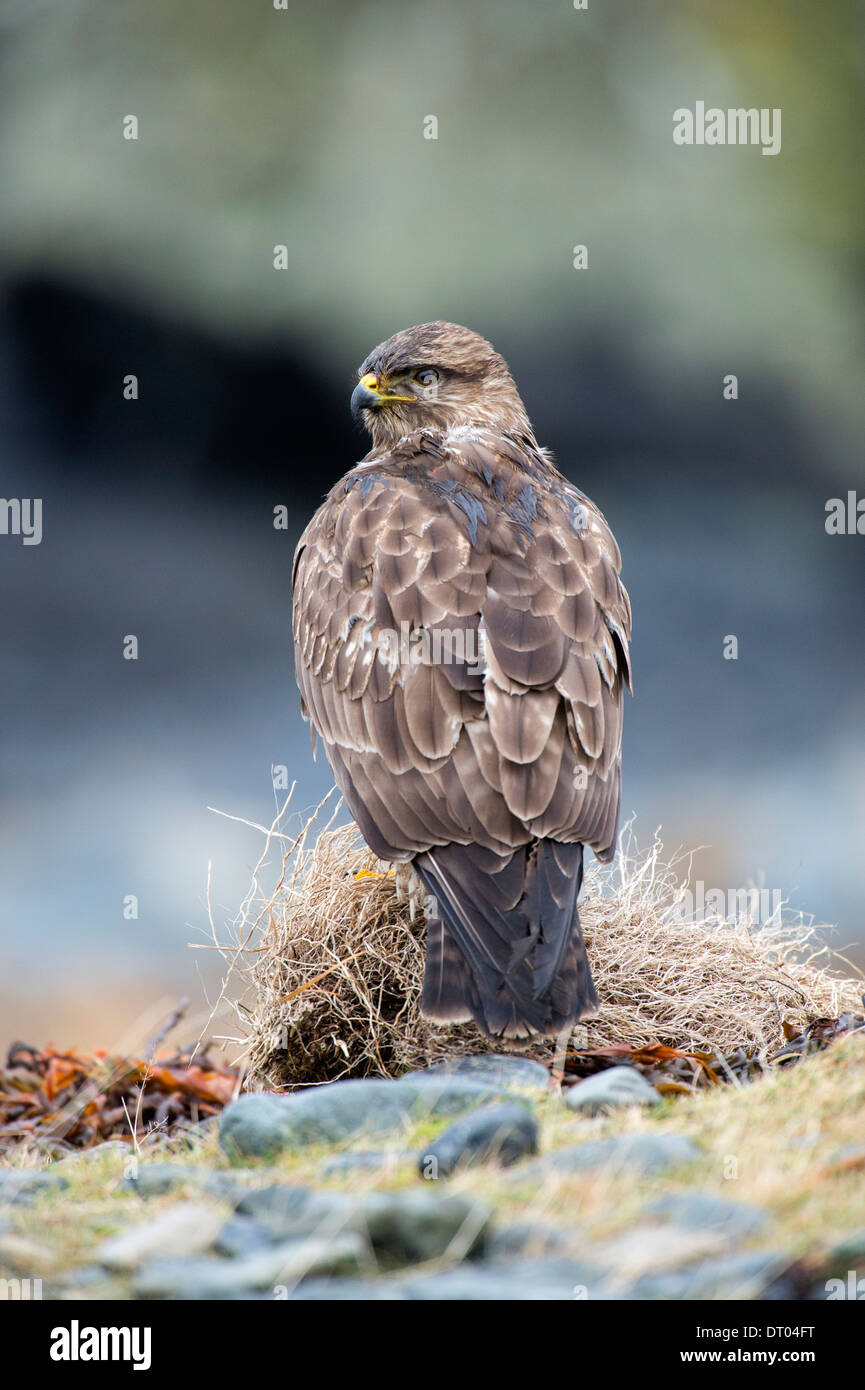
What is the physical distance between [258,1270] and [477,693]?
2.28 metres

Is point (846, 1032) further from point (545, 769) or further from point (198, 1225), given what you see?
point (198, 1225)

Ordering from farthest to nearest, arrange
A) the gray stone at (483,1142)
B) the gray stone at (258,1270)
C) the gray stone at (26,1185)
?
the gray stone at (26,1185) → the gray stone at (483,1142) → the gray stone at (258,1270)

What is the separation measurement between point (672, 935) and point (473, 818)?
1.26 meters

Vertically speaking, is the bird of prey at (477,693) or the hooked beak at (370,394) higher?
the hooked beak at (370,394)

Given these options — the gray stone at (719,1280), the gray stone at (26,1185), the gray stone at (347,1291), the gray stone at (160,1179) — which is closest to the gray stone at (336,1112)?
the gray stone at (160,1179)

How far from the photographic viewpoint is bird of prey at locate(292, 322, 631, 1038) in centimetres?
412

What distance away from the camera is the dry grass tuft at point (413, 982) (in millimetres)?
4707

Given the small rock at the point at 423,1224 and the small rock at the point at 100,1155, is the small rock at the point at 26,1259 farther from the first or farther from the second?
the small rock at the point at 100,1155

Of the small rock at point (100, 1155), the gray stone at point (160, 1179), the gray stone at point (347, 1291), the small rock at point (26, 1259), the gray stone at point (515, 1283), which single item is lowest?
the small rock at point (100, 1155)

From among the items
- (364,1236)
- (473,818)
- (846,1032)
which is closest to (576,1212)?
(364,1236)

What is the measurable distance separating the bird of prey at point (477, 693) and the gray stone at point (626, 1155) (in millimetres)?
1005

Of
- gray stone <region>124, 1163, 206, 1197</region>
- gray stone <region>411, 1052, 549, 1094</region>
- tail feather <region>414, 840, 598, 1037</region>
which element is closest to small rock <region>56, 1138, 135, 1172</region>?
gray stone <region>124, 1163, 206, 1197</region>

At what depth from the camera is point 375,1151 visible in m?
3.22

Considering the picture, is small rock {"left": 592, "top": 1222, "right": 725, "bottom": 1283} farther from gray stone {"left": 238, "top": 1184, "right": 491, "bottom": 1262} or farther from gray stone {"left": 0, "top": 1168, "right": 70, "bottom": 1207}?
gray stone {"left": 0, "top": 1168, "right": 70, "bottom": 1207}
